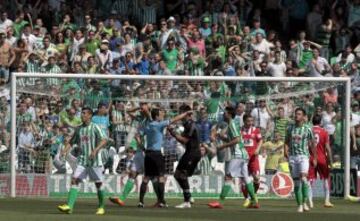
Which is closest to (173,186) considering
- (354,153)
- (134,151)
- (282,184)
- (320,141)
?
(134,151)

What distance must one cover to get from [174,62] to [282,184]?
5209 mm

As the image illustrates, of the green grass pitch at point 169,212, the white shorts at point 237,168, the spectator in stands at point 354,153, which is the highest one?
the spectator in stands at point 354,153

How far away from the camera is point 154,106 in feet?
101

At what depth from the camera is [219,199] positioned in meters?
29.9

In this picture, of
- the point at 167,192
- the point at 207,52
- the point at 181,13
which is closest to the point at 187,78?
the point at 167,192

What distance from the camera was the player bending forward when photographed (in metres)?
27.4

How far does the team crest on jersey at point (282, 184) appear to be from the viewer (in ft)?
102

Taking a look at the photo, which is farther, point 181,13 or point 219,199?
point 181,13

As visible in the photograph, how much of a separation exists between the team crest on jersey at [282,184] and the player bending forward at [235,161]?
319 cm

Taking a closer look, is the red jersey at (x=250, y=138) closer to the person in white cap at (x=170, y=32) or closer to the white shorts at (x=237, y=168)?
the white shorts at (x=237, y=168)

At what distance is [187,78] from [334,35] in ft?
27.0

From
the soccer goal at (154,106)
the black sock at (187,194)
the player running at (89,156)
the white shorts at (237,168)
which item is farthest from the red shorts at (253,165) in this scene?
the player running at (89,156)

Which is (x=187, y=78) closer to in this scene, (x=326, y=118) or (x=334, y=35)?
(x=326, y=118)

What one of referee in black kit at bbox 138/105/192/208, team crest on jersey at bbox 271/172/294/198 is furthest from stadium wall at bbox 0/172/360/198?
referee in black kit at bbox 138/105/192/208
